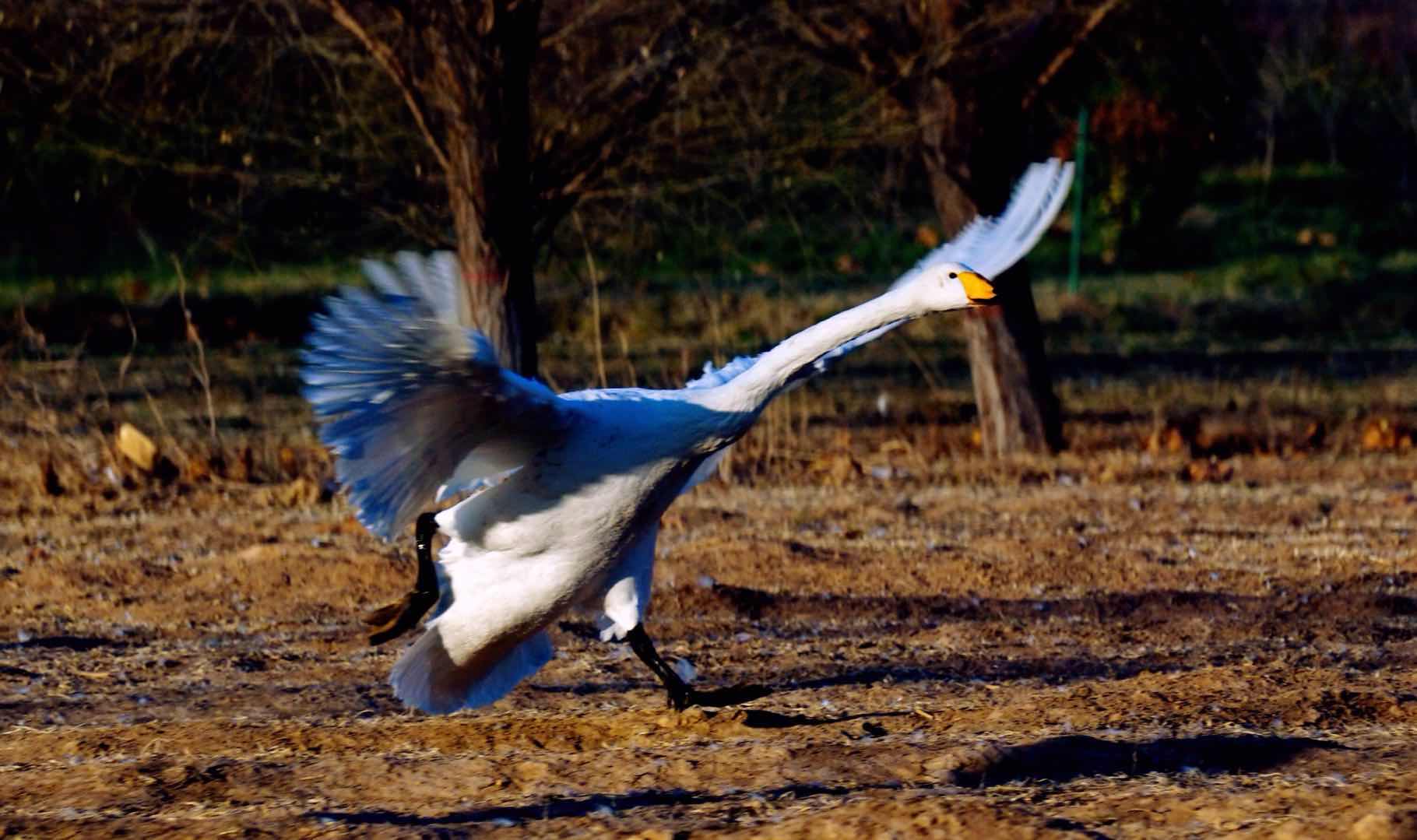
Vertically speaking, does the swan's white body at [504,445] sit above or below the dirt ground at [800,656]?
above

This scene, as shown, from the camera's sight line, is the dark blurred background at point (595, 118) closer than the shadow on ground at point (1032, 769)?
No

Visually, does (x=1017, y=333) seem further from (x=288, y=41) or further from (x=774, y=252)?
(x=288, y=41)

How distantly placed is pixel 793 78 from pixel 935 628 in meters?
4.22

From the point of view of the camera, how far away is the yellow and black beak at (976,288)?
500 centimetres

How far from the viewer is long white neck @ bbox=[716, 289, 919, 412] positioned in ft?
16.7

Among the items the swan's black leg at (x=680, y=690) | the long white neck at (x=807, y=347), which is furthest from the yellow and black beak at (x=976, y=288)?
the swan's black leg at (x=680, y=690)

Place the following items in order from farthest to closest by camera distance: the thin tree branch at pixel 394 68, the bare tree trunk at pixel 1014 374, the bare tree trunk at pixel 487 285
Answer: the bare tree trunk at pixel 1014 374
the bare tree trunk at pixel 487 285
the thin tree branch at pixel 394 68

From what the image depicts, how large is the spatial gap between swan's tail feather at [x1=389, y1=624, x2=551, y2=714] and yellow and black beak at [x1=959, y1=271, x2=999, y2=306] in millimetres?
1660

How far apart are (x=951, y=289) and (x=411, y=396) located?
1.43 meters

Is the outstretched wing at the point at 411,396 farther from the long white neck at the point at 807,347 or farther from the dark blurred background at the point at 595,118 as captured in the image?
the dark blurred background at the point at 595,118

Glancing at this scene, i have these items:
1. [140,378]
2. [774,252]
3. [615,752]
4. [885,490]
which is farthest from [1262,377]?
[615,752]

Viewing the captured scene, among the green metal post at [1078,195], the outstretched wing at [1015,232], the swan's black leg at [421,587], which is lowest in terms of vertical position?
the swan's black leg at [421,587]

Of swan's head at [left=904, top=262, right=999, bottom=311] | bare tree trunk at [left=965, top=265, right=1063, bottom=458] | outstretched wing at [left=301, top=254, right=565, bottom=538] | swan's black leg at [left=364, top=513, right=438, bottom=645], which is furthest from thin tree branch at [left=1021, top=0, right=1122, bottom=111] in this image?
outstretched wing at [left=301, top=254, right=565, bottom=538]

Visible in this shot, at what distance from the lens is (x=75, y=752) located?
5.25 meters
